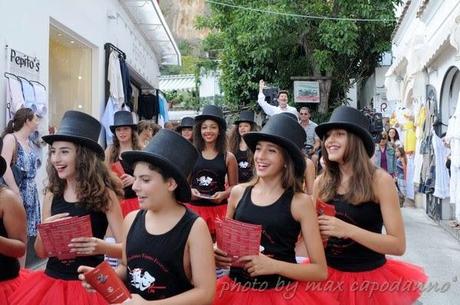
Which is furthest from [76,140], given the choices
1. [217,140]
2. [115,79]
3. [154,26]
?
[154,26]

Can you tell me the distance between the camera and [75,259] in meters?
3.51

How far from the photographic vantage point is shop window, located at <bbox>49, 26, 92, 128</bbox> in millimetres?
9805

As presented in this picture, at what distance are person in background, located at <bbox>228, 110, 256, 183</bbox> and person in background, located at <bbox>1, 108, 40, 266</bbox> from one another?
104 inches

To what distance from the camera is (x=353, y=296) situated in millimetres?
3627

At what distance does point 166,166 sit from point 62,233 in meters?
0.83

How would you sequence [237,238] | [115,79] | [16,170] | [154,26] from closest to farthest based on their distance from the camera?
1. [237,238]
2. [16,170]
3. [115,79]
4. [154,26]

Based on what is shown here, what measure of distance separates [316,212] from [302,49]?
17828 millimetres

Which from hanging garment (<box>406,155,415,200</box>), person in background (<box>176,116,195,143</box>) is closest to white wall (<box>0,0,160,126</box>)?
person in background (<box>176,116,195,143</box>)

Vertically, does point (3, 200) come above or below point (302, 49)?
below

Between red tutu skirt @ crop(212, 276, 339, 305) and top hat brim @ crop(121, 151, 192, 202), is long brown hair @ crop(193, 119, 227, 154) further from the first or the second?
top hat brim @ crop(121, 151, 192, 202)

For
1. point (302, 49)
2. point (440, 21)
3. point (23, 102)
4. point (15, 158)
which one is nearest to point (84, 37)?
point (23, 102)

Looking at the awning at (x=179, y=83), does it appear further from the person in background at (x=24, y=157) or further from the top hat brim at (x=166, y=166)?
the top hat brim at (x=166, y=166)

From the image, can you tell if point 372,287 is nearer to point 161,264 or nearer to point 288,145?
point 288,145

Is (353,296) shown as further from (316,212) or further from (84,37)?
(84,37)
